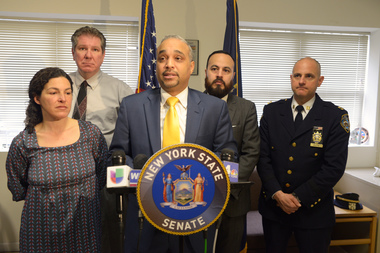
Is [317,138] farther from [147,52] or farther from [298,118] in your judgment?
[147,52]

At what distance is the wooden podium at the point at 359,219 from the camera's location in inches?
116

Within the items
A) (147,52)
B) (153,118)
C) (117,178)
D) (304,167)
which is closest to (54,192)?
(153,118)

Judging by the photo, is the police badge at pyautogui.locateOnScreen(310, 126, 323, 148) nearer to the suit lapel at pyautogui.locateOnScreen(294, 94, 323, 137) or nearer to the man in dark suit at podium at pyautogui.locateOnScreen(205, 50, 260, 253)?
the suit lapel at pyautogui.locateOnScreen(294, 94, 323, 137)

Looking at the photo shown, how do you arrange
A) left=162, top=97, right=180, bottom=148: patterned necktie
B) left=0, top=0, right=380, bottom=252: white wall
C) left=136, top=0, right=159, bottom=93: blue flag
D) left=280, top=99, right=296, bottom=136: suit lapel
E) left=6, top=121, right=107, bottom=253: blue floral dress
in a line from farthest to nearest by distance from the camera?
left=0, top=0, right=380, bottom=252: white wall < left=136, top=0, right=159, bottom=93: blue flag < left=280, top=99, right=296, bottom=136: suit lapel < left=6, top=121, right=107, bottom=253: blue floral dress < left=162, top=97, right=180, bottom=148: patterned necktie

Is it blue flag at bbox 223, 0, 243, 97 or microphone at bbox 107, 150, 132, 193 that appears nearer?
microphone at bbox 107, 150, 132, 193

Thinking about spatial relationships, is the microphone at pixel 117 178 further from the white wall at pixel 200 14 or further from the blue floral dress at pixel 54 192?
the white wall at pixel 200 14

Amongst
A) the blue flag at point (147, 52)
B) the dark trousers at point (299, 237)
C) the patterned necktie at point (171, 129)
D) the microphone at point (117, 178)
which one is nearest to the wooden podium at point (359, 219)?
the dark trousers at point (299, 237)

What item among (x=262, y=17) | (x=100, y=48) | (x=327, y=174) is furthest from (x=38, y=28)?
(x=327, y=174)

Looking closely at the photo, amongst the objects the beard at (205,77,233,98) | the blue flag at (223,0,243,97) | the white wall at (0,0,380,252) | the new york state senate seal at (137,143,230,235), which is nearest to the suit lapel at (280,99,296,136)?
the beard at (205,77,233,98)

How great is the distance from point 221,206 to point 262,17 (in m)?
2.97

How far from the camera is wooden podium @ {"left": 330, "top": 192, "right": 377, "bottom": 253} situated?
9.67 feet

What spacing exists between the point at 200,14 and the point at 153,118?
235 centimetres

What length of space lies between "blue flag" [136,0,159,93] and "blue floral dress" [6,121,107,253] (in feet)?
4.30

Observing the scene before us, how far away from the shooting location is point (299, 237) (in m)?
2.12
